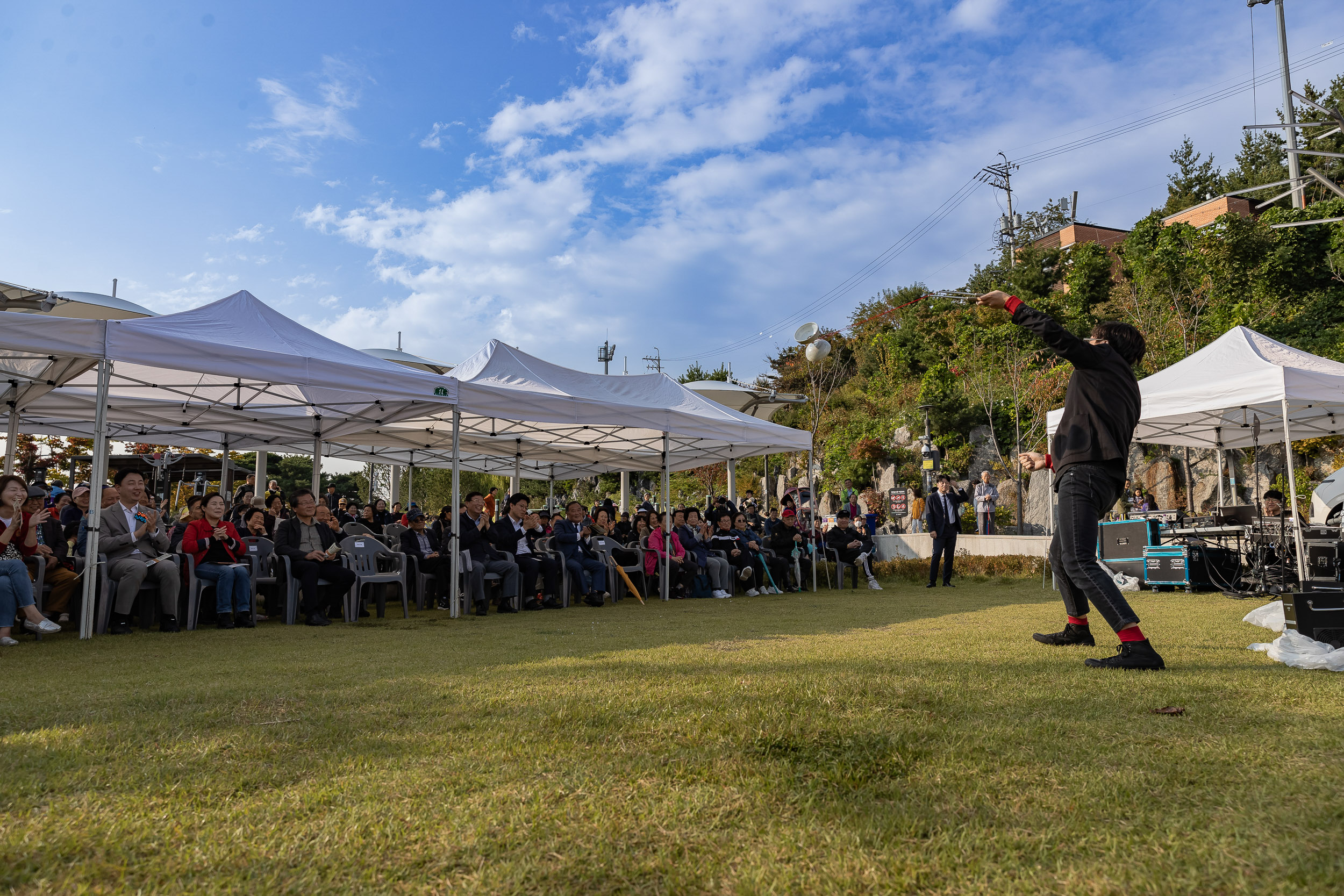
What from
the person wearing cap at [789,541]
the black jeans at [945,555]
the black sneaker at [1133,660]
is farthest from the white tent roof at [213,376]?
the black jeans at [945,555]

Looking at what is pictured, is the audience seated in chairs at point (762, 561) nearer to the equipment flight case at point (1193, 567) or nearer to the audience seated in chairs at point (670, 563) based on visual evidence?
the audience seated in chairs at point (670, 563)

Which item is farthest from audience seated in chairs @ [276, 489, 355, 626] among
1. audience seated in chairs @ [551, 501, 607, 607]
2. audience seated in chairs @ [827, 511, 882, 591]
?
audience seated in chairs @ [827, 511, 882, 591]

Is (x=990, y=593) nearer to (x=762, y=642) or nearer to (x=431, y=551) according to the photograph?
(x=762, y=642)

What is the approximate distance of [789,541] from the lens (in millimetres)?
12547

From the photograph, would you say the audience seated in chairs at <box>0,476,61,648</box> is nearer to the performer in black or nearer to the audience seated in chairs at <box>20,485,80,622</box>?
the audience seated in chairs at <box>20,485,80,622</box>

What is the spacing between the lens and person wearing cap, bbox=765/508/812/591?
494 inches

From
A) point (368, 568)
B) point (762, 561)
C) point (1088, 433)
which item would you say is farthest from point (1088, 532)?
point (762, 561)

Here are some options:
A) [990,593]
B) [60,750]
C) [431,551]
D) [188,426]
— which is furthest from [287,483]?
[60,750]

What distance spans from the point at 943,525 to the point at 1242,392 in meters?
4.52

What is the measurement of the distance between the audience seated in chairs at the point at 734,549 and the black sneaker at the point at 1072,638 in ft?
24.0

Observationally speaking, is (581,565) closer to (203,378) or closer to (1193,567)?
(203,378)

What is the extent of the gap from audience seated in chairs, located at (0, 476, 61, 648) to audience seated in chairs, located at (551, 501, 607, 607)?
5.09m

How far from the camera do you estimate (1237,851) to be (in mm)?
1571

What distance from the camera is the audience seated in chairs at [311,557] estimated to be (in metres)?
7.29
